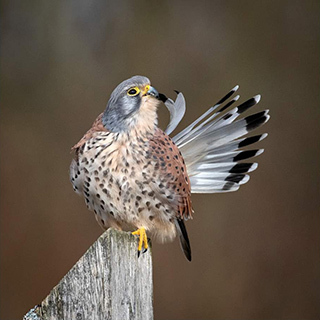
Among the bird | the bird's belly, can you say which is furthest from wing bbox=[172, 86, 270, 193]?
the bird's belly

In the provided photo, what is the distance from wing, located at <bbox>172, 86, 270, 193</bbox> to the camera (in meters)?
2.14

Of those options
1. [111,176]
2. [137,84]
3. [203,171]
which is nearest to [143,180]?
[111,176]

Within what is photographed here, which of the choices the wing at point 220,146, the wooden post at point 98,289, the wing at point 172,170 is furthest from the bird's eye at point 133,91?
the wooden post at point 98,289

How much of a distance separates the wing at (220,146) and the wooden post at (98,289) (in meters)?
0.86

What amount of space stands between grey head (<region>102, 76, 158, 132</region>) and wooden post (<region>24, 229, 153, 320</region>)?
54cm

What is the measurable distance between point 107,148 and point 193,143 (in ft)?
1.62

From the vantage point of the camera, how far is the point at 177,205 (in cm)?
191

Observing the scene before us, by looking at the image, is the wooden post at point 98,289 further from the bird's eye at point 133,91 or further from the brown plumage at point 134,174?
the bird's eye at point 133,91

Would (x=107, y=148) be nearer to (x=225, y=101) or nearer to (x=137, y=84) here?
(x=137, y=84)

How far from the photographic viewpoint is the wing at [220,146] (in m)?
2.14

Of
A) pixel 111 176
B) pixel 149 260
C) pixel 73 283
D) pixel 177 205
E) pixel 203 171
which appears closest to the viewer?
pixel 73 283


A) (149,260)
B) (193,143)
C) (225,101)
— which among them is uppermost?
(225,101)

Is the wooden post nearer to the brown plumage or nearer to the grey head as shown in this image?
the brown plumage

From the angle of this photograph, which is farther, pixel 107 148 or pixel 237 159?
pixel 237 159
